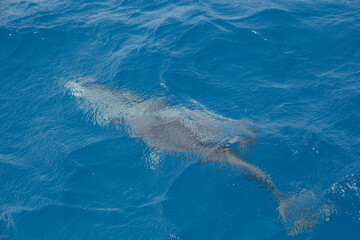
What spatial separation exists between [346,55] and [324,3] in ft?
24.3

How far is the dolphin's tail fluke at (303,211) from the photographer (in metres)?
11.3

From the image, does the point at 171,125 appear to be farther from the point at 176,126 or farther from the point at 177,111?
the point at 177,111

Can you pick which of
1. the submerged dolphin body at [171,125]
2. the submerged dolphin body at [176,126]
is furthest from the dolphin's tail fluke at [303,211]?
the submerged dolphin body at [171,125]

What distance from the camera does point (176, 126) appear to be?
Result: 14930 mm

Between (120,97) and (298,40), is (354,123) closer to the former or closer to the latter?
(298,40)

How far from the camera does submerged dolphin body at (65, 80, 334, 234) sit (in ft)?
44.2

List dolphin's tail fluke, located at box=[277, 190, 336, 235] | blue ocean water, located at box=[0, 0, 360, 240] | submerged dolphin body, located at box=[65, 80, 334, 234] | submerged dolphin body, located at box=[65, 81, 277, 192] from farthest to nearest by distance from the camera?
submerged dolphin body, located at box=[65, 81, 277, 192] → submerged dolphin body, located at box=[65, 80, 334, 234] → blue ocean water, located at box=[0, 0, 360, 240] → dolphin's tail fluke, located at box=[277, 190, 336, 235]

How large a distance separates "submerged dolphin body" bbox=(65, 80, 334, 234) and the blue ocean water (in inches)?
6.9

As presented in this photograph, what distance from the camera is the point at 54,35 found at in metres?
22.4

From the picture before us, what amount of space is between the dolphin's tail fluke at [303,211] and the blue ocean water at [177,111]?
6 centimetres

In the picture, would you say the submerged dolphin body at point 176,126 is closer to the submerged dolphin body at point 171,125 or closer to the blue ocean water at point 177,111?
the submerged dolphin body at point 171,125

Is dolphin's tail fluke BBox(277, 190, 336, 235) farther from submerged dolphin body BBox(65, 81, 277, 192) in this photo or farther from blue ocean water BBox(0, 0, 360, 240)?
submerged dolphin body BBox(65, 81, 277, 192)

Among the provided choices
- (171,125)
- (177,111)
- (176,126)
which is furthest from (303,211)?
(177,111)

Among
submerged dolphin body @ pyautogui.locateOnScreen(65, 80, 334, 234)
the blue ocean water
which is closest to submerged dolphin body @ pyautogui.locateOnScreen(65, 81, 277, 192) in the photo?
submerged dolphin body @ pyautogui.locateOnScreen(65, 80, 334, 234)
